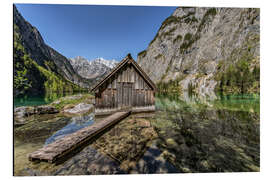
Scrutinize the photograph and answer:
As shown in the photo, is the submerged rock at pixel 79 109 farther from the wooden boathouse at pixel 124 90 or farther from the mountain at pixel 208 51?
the mountain at pixel 208 51

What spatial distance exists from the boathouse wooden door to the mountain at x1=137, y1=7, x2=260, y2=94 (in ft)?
94.6

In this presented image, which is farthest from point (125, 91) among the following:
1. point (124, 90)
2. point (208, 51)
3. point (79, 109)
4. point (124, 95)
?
point (208, 51)

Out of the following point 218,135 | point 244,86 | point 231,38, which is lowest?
point 218,135

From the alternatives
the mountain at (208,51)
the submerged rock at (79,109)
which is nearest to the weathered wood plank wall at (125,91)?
the submerged rock at (79,109)

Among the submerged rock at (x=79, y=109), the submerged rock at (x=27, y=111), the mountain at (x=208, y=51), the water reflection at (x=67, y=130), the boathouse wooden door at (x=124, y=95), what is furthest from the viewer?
the mountain at (x=208, y=51)

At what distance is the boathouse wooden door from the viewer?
943cm

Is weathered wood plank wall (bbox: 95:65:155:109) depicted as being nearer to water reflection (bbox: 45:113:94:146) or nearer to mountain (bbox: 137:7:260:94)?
water reflection (bbox: 45:113:94:146)

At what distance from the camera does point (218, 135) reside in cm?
643

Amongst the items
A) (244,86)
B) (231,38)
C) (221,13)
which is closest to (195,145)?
(244,86)

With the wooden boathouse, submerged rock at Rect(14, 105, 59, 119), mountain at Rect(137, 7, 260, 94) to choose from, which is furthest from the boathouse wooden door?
mountain at Rect(137, 7, 260, 94)

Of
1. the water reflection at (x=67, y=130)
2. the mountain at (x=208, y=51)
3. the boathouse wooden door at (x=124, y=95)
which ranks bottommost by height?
the water reflection at (x=67, y=130)

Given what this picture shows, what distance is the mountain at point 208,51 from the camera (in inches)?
2106

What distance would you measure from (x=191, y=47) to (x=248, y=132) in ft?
350

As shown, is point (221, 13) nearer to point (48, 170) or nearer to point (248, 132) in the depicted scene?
point (248, 132)
